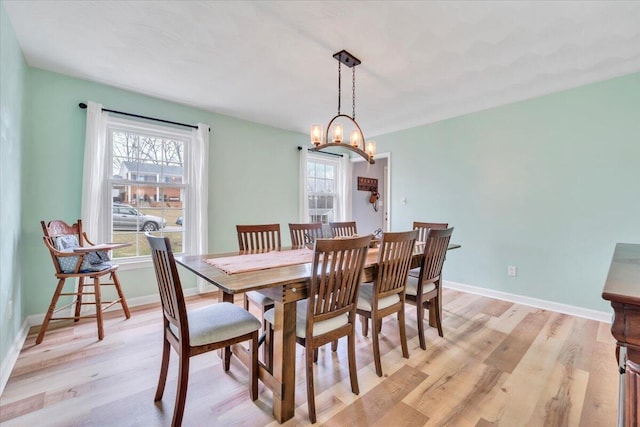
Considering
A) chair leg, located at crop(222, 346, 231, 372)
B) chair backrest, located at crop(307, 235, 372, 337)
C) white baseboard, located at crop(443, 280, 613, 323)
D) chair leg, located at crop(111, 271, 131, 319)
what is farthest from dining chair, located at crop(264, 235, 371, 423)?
white baseboard, located at crop(443, 280, 613, 323)

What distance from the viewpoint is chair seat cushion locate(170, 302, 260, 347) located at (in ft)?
4.84

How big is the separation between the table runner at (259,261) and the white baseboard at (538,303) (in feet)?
8.56

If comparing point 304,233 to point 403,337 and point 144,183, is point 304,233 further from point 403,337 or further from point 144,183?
point 144,183

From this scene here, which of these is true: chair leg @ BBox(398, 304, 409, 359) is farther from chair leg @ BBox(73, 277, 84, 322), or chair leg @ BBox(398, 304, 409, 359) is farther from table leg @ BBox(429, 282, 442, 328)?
chair leg @ BBox(73, 277, 84, 322)

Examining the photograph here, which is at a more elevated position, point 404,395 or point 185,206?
point 185,206

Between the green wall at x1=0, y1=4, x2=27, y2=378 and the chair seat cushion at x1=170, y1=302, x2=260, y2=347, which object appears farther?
the green wall at x1=0, y1=4, x2=27, y2=378

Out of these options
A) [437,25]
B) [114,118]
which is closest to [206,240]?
[114,118]

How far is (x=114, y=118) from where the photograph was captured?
2.98 metres

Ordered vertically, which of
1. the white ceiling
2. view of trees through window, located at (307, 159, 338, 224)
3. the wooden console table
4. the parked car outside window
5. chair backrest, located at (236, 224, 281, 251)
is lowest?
the wooden console table

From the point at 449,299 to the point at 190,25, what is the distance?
3824 mm

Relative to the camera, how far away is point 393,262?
1.99 m

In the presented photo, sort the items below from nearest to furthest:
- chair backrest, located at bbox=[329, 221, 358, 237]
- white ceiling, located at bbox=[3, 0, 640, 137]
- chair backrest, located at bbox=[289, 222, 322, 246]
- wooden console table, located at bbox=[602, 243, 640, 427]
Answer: wooden console table, located at bbox=[602, 243, 640, 427], white ceiling, located at bbox=[3, 0, 640, 137], chair backrest, located at bbox=[289, 222, 322, 246], chair backrest, located at bbox=[329, 221, 358, 237]

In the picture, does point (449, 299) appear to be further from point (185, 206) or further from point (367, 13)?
point (185, 206)

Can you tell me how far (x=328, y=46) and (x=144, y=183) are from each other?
8.40 ft
